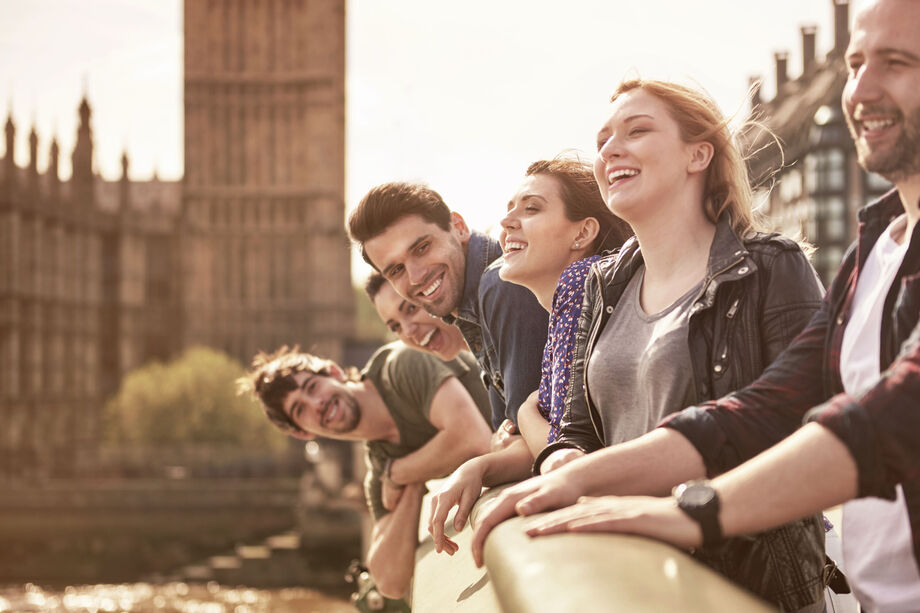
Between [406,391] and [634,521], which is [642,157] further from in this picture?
[406,391]

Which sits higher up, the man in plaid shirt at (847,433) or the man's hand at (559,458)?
the man in plaid shirt at (847,433)

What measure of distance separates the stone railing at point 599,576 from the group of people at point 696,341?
0.20ft

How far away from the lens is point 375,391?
15.5ft

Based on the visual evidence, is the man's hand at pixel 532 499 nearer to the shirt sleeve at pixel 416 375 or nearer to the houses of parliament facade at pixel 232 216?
the shirt sleeve at pixel 416 375

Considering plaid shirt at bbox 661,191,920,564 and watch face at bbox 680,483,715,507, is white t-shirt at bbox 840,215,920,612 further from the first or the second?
watch face at bbox 680,483,715,507

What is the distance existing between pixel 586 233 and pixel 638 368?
0.84 m

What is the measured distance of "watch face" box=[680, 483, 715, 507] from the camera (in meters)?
1.51

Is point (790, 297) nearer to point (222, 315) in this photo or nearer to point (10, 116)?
point (10, 116)

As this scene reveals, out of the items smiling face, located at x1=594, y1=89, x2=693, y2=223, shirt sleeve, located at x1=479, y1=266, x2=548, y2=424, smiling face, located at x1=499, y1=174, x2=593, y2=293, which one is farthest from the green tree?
smiling face, located at x1=594, y1=89, x2=693, y2=223

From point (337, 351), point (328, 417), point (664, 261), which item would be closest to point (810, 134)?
point (337, 351)

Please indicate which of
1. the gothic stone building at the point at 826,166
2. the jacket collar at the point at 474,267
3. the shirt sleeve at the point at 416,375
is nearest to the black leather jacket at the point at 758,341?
the jacket collar at the point at 474,267

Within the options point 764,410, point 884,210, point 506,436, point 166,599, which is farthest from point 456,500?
point 166,599

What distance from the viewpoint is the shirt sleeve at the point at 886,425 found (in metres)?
1.37

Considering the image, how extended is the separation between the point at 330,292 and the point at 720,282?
4374 centimetres
